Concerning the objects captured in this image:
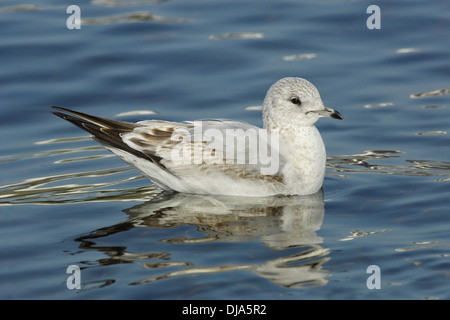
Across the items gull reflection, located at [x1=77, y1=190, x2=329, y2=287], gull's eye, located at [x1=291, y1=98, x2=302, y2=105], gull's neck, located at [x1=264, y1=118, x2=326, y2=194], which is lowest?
gull reflection, located at [x1=77, y1=190, x2=329, y2=287]

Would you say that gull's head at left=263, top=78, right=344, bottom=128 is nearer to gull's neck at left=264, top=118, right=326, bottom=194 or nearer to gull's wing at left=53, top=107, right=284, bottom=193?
gull's neck at left=264, top=118, right=326, bottom=194

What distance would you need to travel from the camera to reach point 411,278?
7.96m

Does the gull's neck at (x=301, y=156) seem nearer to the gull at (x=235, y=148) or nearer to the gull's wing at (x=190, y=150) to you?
the gull at (x=235, y=148)

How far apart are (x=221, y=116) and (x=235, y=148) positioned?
2660mm

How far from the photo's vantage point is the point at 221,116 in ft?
41.3

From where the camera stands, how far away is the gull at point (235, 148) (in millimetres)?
10016

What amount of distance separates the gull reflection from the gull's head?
84 centimetres

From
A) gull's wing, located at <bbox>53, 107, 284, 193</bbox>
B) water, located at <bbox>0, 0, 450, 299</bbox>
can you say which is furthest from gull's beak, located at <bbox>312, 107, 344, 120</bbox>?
water, located at <bbox>0, 0, 450, 299</bbox>

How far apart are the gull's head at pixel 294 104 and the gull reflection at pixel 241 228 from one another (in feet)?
2.76

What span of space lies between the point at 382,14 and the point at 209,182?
720cm

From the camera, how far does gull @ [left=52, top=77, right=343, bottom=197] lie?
10.0 meters

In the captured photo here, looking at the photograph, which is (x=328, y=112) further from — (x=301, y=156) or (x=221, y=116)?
(x=221, y=116)

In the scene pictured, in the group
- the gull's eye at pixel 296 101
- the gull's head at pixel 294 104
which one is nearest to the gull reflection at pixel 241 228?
the gull's head at pixel 294 104

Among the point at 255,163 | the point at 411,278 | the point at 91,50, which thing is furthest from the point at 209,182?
the point at 91,50
